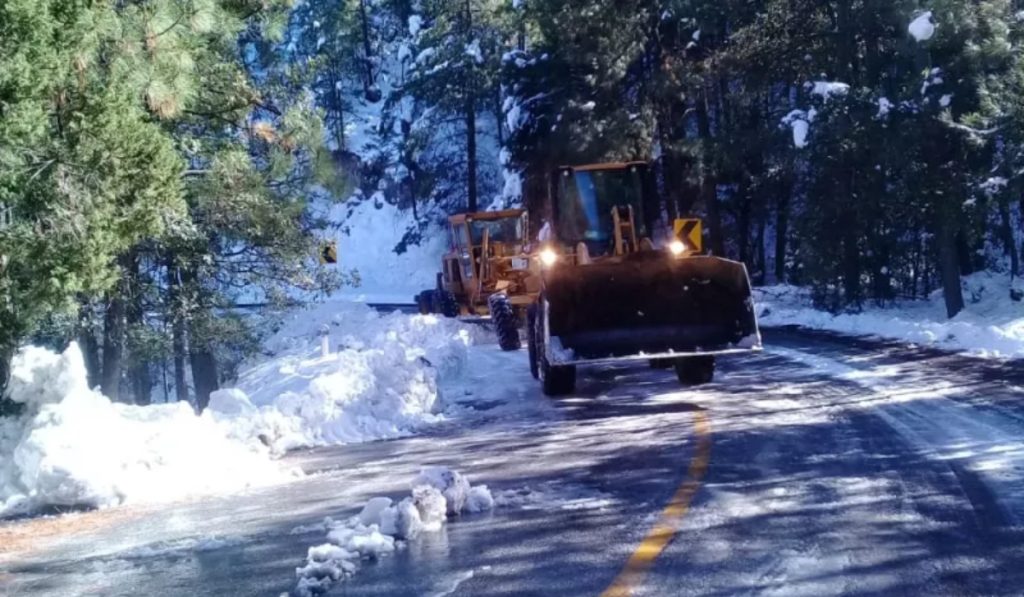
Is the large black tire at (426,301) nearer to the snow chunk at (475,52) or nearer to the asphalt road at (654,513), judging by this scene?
the snow chunk at (475,52)

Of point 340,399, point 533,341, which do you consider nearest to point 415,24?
point 533,341

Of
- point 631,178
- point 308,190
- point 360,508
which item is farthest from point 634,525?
point 308,190

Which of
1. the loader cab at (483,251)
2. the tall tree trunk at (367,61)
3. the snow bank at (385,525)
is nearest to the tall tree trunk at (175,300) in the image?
the loader cab at (483,251)

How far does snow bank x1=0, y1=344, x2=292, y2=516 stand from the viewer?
9633 millimetres

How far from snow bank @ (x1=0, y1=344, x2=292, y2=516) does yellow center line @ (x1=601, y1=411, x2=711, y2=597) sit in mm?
3747

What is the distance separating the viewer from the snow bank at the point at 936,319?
18359mm

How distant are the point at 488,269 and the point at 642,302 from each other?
495 inches

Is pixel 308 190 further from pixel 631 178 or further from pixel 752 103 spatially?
pixel 752 103

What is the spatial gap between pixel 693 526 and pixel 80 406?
6234 mm

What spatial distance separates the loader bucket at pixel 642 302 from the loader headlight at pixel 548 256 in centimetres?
128

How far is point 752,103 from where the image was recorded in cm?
3400

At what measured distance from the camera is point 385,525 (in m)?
7.33

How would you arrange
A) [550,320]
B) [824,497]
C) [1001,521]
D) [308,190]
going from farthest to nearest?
[308,190] → [550,320] → [824,497] → [1001,521]

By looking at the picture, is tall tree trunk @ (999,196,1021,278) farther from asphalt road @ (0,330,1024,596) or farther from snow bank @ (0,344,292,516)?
snow bank @ (0,344,292,516)
